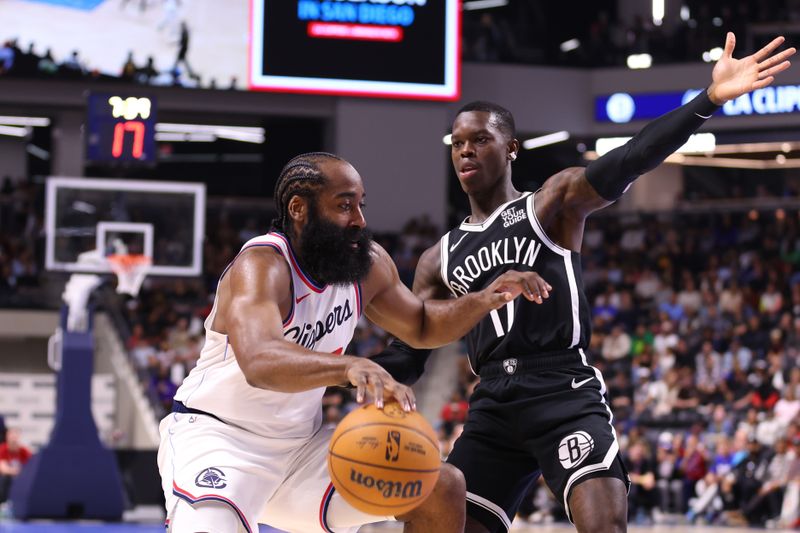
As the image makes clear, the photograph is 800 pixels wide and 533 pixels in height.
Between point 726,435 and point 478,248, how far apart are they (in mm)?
12858

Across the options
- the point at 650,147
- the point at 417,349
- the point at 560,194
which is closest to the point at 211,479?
the point at 417,349

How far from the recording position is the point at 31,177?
30.8 metres

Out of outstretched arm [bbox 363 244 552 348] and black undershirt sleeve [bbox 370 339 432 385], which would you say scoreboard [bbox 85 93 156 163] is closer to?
black undershirt sleeve [bbox 370 339 432 385]

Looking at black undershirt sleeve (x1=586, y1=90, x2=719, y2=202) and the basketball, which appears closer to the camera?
the basketball

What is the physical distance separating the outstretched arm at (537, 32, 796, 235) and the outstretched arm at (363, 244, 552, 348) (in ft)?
2.48

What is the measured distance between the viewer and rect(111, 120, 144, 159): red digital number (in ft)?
48.2

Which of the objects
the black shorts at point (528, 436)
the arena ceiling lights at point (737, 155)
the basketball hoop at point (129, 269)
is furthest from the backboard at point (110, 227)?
the arena ceiling lights at point (737, 155)

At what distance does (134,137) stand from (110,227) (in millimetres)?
1274

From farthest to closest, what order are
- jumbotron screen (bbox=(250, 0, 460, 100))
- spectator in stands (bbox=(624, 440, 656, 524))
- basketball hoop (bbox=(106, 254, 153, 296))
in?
jumbotron screen (bbox=(250, 0, 460, 100)) < spectator in stands (bbox=(624, 440, 656, 524)) < basketball hoop (bbox=(106, 254, 153, 296))

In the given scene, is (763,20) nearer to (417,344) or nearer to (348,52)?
(348,52)

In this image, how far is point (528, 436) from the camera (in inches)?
221

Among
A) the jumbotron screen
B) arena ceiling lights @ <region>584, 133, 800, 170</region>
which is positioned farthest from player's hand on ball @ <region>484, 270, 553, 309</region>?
arena ceiling lights @ <region>584, 133, 800, 170</region>

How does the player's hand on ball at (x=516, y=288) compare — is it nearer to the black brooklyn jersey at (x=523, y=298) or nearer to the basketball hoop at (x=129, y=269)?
the black brooklyn jersey at (x=523, y=298)

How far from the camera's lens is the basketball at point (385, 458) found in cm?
437
